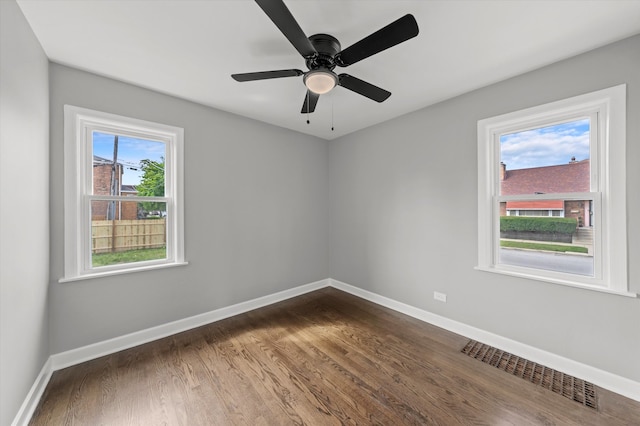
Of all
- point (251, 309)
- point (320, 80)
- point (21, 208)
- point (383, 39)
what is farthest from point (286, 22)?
point (251, 309)

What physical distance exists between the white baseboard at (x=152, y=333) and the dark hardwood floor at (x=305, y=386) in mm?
80

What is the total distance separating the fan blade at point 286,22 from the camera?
1.19 m

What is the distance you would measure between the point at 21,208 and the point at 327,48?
2258 millimetres

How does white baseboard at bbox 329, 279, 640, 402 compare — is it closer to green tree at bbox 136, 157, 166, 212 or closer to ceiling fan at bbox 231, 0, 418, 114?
ceiling fan at bbox 231, 0, 418, 114

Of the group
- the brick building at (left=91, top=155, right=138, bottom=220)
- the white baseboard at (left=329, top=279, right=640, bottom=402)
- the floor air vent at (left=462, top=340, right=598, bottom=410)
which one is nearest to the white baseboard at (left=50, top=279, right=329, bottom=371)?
the brick building at (left=91, top=155, right=138, bottom=220)

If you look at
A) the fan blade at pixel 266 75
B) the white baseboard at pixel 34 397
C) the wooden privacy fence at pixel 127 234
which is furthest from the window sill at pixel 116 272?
the fan blade at pixel 266 75

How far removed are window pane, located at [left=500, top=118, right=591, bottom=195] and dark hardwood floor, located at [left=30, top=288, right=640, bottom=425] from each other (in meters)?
1.61

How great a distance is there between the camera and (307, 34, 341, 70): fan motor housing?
→ 1.70 metres

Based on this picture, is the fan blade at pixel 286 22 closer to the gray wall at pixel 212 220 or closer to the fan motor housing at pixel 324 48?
the fan motor housing at pixel 324 48

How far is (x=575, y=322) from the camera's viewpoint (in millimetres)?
1997

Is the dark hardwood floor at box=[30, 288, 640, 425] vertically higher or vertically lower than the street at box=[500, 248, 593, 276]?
lower

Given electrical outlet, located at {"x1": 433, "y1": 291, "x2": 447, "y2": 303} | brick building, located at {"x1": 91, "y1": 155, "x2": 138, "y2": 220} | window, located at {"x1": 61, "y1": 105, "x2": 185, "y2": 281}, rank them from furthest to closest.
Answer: electrical outlet, located at {"x1": 433, "y1": 291, "x2": 447, "y2": 303} → brick building, located at {"x1": 91, "y1": 155, "x2": 138, "y2": 220} → window, located at {"x1": 61, "y1": 105, "x2": 185, "y2": 281}

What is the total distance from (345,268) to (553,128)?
9.83ft

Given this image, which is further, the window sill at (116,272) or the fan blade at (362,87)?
the window sill at (116,272)
